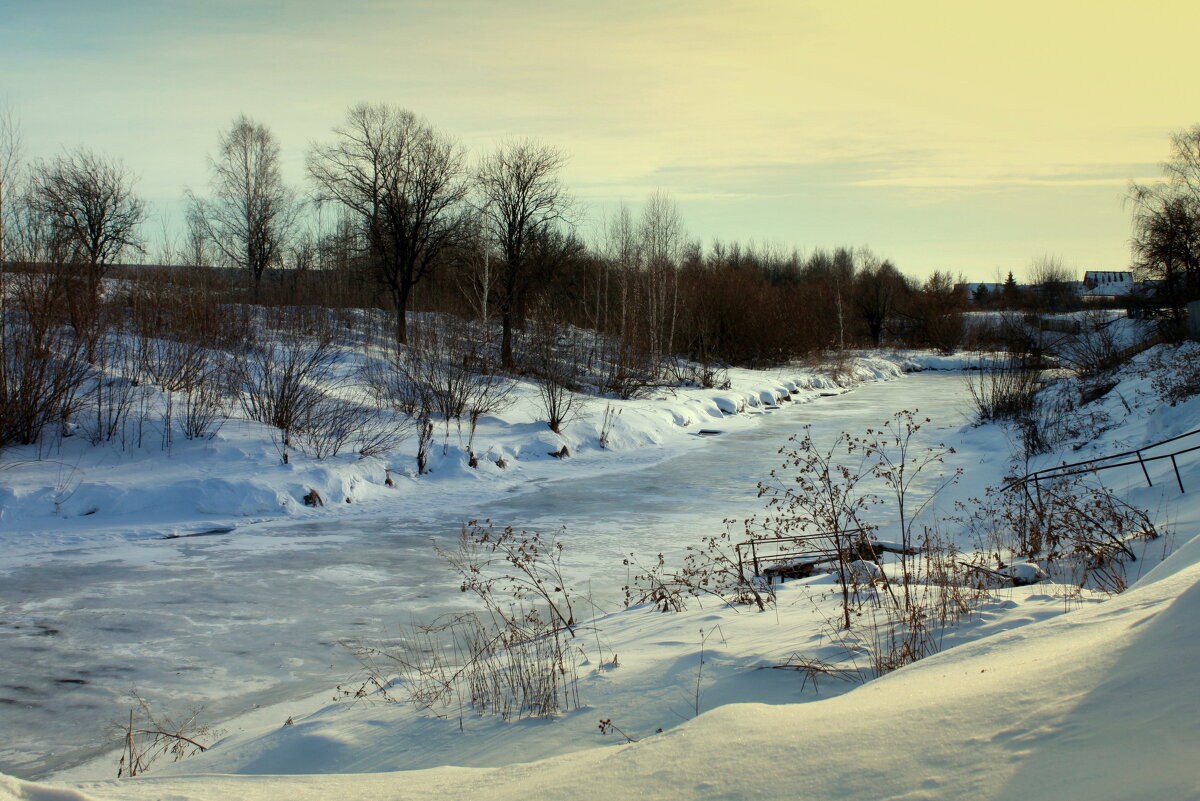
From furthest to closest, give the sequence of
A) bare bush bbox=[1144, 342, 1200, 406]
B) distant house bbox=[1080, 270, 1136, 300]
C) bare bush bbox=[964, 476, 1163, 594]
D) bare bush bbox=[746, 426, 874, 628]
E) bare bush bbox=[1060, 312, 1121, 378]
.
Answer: distant house bbox=[1080, 270, 1136, 300] → bare bush bbox=[1060, 312, 1121, 378] → bare bush bbox=[1144, 342, 1200, 406] → bare bush bbox=[964, 476, 1163, 594] → bare bush bbox=[746, 426, 874, 628]

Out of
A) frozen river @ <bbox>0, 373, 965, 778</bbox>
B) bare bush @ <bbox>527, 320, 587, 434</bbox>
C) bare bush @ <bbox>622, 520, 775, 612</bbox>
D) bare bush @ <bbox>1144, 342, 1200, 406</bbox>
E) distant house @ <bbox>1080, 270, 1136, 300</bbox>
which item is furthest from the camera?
distant house @ <bbox>1080, 270, 1136, 300</bbox>

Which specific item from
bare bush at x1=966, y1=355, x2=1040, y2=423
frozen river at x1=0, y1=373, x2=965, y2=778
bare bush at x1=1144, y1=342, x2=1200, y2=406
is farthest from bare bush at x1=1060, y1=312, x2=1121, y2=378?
frozen river at x1=0, y1=373, x2=965, y2=778

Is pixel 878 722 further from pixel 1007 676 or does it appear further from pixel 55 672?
pixel 55 672

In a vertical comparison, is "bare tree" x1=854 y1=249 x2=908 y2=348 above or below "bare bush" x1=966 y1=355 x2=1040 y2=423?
above

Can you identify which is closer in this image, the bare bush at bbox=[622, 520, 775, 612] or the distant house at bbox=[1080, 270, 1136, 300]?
the bare bush at bbox=[622, 520, 775, 612]

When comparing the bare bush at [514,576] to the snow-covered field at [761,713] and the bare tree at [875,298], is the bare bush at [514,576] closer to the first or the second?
the snow-covered field at [761,713]

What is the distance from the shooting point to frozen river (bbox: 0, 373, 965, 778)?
19.6 feet

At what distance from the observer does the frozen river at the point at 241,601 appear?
19.6 ft

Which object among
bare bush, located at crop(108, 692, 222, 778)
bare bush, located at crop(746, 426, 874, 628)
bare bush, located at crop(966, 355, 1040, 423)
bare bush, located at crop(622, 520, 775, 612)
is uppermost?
bare bush, located at crop(966, 355, 1040, 423)

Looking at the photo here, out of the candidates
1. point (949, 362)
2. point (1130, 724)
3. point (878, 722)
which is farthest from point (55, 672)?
point (949, 362)

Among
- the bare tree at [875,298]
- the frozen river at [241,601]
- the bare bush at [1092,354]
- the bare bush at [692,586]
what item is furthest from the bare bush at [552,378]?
the bare tree at [875,298]

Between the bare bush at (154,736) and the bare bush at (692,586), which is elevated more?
the bare bush at (692,586)

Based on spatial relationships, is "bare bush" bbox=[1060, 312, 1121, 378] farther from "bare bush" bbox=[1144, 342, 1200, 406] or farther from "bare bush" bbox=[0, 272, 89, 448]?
"bare bush" bbox=[0, 272, 89, 448]

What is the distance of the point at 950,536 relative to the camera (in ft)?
34.3
